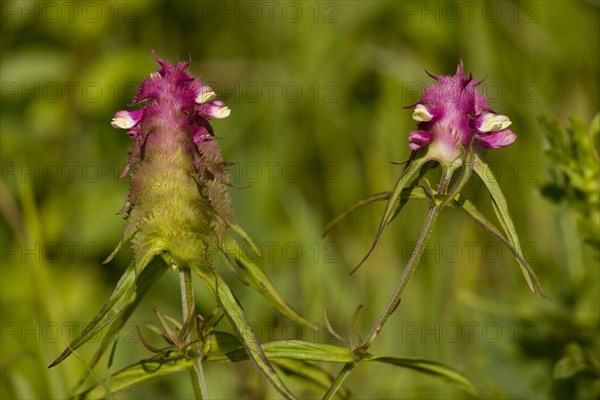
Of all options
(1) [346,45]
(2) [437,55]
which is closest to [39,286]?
(1) [346,45]

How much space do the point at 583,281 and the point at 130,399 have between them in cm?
132

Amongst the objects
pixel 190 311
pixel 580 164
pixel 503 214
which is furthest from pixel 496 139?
pixel 580 164

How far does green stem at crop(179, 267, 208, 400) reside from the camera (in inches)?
58.3

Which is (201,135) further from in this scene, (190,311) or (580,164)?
(580,164)

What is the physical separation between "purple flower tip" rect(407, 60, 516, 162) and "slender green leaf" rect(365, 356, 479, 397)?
364 millimetres

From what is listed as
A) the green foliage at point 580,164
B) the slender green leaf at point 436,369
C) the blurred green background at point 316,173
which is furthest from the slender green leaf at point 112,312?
the green foliage at point 580,164

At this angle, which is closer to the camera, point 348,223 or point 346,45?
point 348,223

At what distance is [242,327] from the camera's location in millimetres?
1397

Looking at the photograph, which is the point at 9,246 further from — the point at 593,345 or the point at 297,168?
the point at 593,345

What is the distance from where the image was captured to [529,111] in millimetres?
3678

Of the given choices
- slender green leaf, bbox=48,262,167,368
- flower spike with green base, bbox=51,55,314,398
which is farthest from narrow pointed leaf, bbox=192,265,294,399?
slender green leaf, bbox=48,262,167,368

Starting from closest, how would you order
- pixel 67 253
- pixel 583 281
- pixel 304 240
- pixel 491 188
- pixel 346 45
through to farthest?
1. pixel 491 188
2. pixel 583 281
3. pixel 304 240
4. pixel 67 253
5. pixel 346 45

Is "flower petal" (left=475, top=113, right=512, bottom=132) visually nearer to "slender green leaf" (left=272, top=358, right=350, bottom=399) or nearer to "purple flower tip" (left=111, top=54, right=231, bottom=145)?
"purple flower tip" (left=111, top=54, right=231, bottom=145)

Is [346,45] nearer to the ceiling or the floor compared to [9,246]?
nearer to the ceiling
